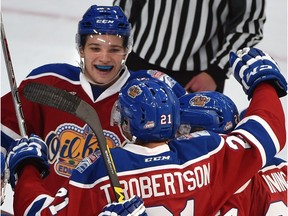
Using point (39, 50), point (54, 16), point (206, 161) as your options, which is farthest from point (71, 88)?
point (54, 16)

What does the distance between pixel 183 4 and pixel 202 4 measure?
0.08 metres

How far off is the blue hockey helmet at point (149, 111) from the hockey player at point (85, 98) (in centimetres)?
45

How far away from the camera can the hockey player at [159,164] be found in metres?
2.32

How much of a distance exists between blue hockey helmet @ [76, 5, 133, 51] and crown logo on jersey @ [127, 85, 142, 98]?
0.52 m

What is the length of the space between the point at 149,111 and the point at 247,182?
0.34 m

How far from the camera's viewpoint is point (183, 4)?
390 cm

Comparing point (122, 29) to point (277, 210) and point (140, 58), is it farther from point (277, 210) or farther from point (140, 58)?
point (140, 58)

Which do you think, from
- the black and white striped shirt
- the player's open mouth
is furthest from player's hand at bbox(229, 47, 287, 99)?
the black and white striped shirt

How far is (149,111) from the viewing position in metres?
2.34

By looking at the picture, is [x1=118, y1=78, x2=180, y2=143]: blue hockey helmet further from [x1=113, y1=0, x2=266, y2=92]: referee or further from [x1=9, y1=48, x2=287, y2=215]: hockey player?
[x1=113, y1=0, x2=266, y2=92]: referee

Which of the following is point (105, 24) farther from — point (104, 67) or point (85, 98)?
point (85, 98)

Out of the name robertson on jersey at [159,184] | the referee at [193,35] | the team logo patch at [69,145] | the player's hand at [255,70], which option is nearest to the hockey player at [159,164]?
the name robertson on jersey at [159,184]

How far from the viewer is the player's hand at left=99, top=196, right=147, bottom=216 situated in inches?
88.0

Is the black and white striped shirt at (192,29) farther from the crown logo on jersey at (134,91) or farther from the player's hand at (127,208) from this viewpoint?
the player's hand at (127,208)
